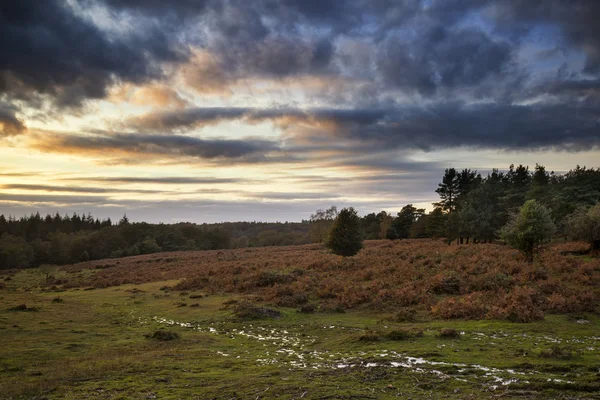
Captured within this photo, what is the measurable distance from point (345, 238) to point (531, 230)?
65.3 ft

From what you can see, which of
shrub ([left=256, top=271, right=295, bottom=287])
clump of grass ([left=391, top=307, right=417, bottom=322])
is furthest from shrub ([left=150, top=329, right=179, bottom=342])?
shrub ([left=256, top=271, right=295, bottom=287])

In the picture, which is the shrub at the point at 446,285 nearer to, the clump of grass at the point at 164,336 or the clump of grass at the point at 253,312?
the clump of grass at the point at 253,312

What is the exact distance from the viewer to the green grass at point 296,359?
34.3 ft

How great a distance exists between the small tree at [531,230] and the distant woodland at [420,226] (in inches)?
572

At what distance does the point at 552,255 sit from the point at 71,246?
104442 mm

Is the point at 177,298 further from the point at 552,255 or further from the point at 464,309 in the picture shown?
the point at 552,255

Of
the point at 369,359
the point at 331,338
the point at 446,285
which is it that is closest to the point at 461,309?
the point at 446,285

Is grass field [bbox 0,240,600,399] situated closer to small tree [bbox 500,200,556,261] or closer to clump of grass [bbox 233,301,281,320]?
clump of grass [bbox 233,301,281,320]

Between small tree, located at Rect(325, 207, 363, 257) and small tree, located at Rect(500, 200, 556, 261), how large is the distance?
17.0 metres

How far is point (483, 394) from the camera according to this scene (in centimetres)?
953

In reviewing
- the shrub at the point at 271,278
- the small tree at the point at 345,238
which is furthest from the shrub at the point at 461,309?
the small tree at the point at 345,238

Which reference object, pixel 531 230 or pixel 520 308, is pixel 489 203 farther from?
pixel 520 308

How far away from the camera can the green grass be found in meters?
10.5

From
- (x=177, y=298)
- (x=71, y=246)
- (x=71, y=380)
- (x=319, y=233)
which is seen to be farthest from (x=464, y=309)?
Answer: (x=71, y=246)
